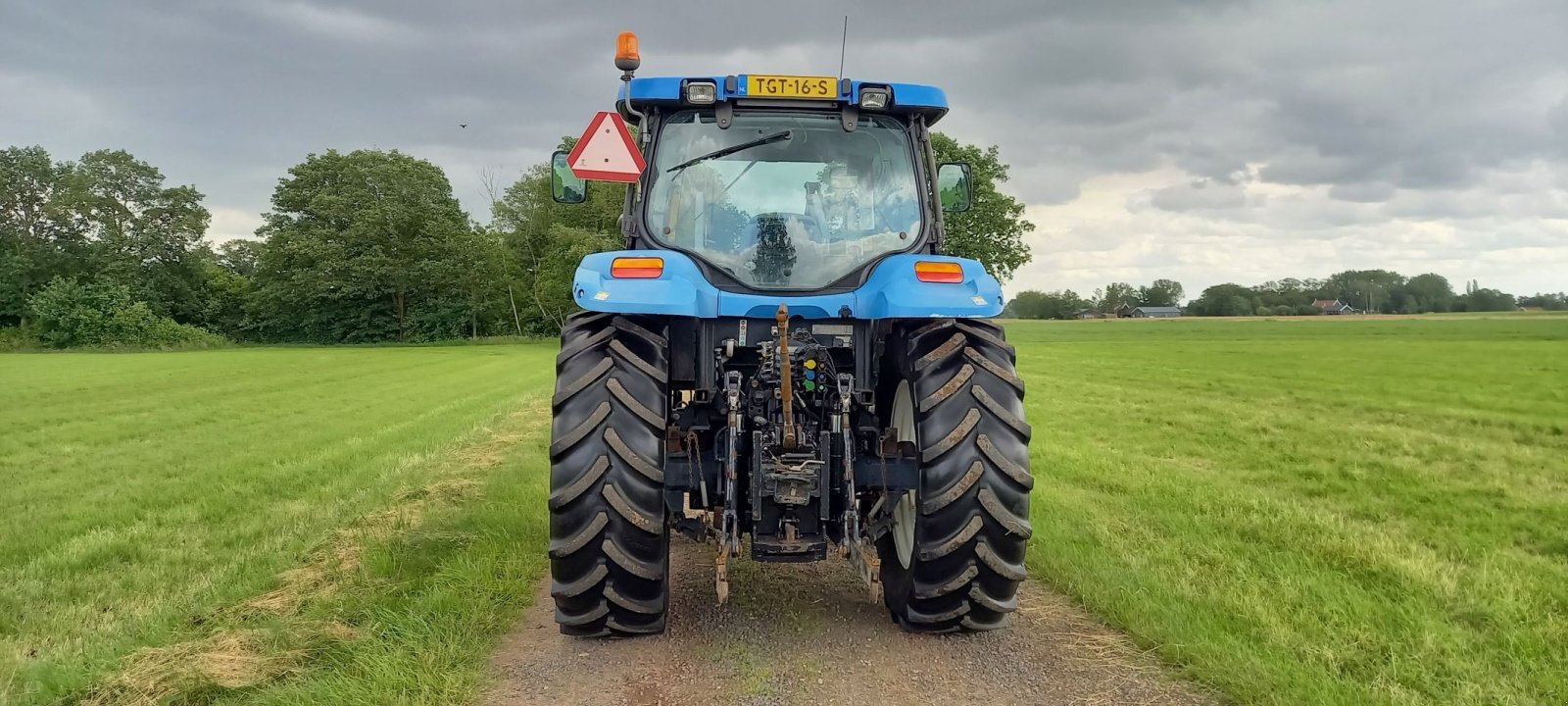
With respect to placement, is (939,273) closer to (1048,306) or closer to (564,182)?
(564,182)

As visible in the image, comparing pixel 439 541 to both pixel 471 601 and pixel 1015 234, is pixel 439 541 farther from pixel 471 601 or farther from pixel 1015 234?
pixel 1015 234

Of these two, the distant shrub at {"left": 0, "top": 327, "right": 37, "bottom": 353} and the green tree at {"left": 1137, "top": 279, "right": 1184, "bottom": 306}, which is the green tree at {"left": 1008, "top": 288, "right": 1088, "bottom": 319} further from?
the distant shrub at {"left": 0, "top": 327, "right": 37, "bottom": 353}

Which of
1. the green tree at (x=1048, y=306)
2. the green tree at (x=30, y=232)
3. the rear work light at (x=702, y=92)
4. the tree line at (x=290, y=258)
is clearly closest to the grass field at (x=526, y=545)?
the rear work light at (x=702, y=92)

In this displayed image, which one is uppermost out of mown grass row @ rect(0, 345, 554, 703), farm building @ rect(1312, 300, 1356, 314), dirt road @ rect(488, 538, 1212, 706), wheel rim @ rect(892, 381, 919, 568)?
farm building @ rect(1312, 300, 1356, 314)

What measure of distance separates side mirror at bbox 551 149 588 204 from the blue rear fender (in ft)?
3.56

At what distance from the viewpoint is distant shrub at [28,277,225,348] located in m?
Result: 48.3

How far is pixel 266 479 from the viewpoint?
881 cm

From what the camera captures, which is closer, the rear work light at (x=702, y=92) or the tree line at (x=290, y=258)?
the rear work light at (x=702, y=92)

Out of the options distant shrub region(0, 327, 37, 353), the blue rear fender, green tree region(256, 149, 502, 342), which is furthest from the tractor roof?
distant shrub region(0, 327, 37, 353)

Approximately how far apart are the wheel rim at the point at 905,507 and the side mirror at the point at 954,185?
1.38 m

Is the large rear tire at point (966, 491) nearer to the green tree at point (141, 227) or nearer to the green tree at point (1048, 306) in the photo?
the green tree at point (141, 227)

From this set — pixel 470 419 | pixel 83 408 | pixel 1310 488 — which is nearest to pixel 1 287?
pixel 83 408

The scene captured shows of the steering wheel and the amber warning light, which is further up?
the amber warning light

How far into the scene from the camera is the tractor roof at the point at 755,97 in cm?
451
